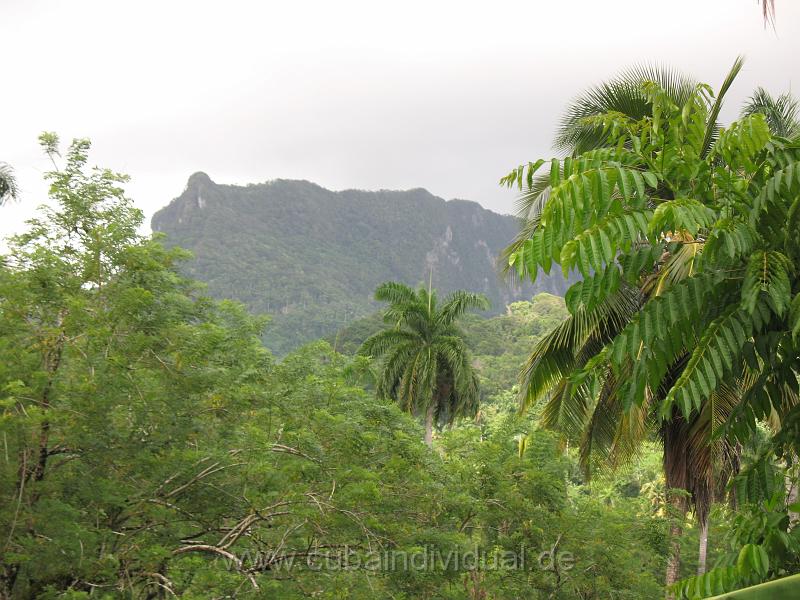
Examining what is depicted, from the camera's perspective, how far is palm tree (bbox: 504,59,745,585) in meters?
10.4

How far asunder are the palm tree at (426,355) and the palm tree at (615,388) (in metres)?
12.8

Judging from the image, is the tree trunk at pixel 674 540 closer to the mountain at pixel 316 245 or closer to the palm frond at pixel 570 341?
the palm frond at pixel 570 341

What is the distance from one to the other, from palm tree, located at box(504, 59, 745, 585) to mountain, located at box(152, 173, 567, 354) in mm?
80518

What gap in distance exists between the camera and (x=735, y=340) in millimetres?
3158

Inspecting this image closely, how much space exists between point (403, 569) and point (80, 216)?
5.74 m

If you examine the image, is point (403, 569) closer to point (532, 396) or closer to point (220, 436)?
point (220, 436)

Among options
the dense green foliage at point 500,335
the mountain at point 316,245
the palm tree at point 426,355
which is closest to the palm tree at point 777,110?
the palm tree at point 426,355

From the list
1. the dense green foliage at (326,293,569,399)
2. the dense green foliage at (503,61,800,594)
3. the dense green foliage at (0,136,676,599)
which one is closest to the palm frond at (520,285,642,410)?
the dense green foliage at (0,136,676,599)

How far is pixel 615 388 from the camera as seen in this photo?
33.4 feet

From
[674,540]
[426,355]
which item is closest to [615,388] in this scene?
[674,540]

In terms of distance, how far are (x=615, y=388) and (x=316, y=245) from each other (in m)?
150

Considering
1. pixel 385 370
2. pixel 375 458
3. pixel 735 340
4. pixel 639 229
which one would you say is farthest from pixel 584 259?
pixel 385 370

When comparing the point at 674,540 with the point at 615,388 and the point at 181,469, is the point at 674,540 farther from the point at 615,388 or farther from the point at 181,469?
the point at 181,469

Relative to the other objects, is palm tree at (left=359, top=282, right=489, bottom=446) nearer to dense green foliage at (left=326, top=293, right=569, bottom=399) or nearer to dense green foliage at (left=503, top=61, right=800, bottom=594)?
dense green foliage at (left=503, top=61, right=800, bottom=594)
